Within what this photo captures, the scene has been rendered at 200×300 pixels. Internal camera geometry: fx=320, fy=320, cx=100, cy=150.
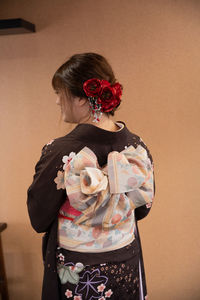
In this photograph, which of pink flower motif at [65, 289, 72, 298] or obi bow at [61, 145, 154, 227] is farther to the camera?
pink flower motif at [65, 289, 72, 298]

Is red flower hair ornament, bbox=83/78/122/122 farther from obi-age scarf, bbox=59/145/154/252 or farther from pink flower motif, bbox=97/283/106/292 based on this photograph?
pink flower motif, bbox=97/283/106/292

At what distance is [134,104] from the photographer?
6.10 ft

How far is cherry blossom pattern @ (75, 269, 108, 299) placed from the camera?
118 centimetres

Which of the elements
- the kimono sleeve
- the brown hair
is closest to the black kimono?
the kimono sleeve

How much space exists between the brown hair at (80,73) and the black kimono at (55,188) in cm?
13

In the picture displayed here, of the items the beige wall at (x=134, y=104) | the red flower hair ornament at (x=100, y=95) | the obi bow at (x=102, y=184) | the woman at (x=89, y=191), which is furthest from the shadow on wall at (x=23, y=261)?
the red flower hair ornament at (x=100, y=95)

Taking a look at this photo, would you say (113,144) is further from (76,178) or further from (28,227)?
(28,227)

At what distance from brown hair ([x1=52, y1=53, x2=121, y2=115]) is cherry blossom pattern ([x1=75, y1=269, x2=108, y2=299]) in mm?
654

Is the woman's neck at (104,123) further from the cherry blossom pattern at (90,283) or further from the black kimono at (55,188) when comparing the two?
the cherry blossom pattern at (90,283)

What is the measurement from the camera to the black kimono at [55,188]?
3.64 ft

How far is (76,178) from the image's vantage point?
1061mm

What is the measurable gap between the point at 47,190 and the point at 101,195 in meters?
0.20

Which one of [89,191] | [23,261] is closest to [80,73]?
[89,191]

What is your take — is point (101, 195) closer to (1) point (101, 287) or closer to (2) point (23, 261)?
(1) point (101, 287)
